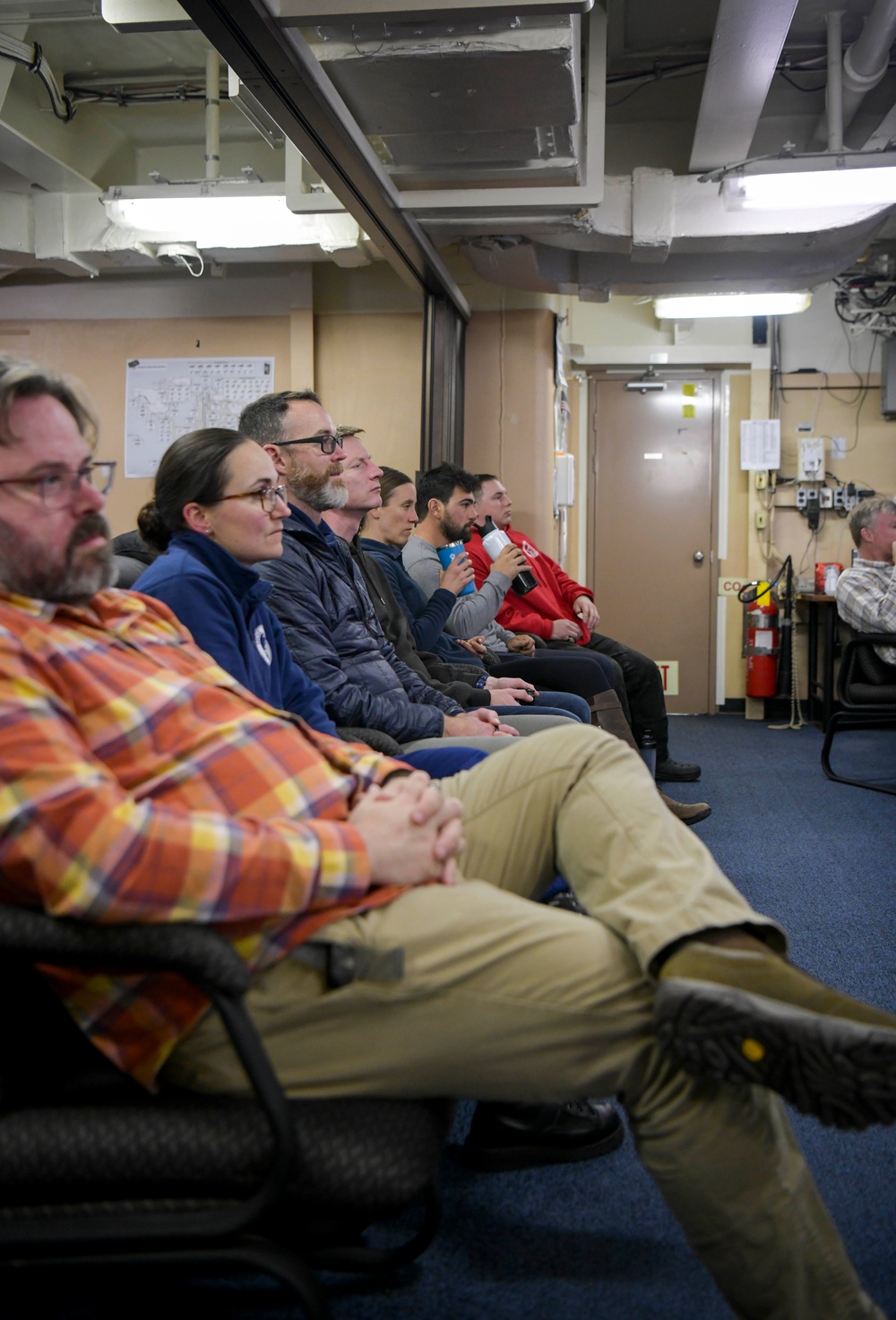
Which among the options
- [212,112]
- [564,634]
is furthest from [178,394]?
[564,634]

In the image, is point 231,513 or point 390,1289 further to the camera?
point 231,513

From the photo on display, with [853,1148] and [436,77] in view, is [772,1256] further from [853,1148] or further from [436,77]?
[436,77]

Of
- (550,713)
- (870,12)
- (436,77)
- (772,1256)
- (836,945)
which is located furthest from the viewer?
(870,12)

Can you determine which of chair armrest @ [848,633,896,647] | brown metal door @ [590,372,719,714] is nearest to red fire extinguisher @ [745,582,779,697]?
brown metal door @ [590,372,719,714]

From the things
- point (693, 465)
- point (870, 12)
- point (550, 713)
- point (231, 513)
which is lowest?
point (550, 713)

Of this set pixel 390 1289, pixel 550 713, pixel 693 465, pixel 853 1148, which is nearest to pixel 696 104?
pixel 693 465

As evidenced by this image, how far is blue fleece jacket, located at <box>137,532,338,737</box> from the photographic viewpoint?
1.52 m

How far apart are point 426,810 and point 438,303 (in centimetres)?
389

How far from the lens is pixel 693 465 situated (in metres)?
6.34

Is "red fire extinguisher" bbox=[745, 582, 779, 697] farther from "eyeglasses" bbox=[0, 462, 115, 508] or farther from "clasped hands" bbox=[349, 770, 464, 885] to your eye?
"eyeglasses" bbox=[0, 462, 115, 508]

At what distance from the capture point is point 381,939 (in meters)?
0.96

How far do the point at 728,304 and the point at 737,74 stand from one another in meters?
1.86

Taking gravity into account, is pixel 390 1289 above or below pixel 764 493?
below

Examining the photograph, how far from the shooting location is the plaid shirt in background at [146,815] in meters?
0.85
